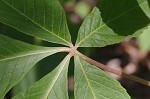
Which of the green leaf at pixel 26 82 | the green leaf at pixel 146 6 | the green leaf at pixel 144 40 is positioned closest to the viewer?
the green leaf at pixel 146 6

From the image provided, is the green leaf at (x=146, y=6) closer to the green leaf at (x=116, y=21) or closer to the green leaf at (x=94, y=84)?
the green leaf at (x=116, y=21)

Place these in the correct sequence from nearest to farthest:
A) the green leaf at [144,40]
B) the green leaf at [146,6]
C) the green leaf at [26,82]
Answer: the green leaf at [146,6]
the green leaf at [26,82]
the green leaf at [144,40]

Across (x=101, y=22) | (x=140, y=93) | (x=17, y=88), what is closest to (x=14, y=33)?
(x=17, y=88)

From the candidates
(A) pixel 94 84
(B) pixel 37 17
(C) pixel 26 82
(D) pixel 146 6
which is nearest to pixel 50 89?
(A) pixel 94 84

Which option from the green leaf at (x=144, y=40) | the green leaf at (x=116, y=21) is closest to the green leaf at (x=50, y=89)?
the green leaf at (x=116, y=21)

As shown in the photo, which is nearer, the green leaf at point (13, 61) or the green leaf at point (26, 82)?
the green leaf at point (13, 61)

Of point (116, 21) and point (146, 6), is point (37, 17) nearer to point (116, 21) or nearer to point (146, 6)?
point (116, 21)
